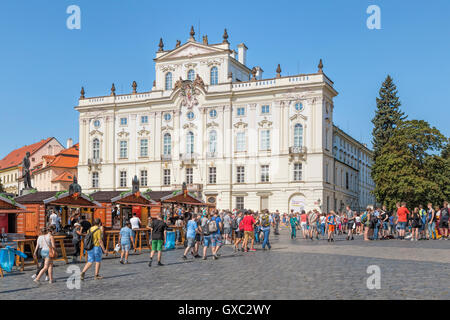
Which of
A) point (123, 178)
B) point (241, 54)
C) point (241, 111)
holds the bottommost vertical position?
point (123, 178)

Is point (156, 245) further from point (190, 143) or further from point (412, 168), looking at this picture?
point (190, 143)

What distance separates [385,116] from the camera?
61531mm

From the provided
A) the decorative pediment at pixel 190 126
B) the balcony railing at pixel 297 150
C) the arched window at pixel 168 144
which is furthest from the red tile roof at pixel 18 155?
the balcony railing at pixel 297 150

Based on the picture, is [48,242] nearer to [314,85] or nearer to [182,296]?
[182,296]

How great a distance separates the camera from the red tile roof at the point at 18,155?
343ft

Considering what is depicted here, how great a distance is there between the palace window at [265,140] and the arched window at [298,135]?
9.70ft

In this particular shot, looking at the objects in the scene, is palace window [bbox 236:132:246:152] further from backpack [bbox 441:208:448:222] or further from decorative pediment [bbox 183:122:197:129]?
Result: backpack [bbox 441:208:448:222]

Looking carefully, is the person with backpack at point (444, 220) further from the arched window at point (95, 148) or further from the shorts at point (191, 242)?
the arched window at point (95, 148)

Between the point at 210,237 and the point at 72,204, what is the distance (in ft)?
24.3

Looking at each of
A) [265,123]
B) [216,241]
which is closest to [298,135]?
[265,123]

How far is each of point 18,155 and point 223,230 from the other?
90.5m

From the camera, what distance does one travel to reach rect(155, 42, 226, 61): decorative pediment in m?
63.6
